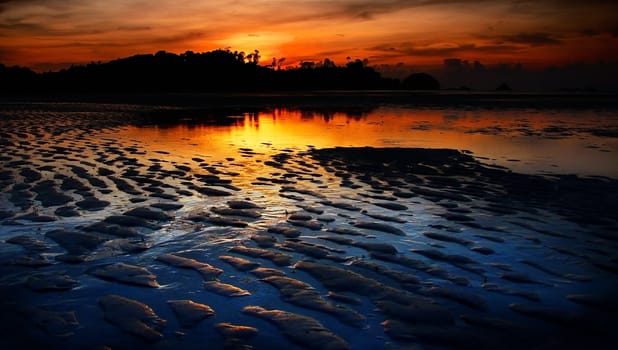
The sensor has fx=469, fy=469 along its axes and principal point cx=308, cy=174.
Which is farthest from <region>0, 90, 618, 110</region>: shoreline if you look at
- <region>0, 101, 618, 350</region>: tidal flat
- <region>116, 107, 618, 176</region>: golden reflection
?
<region>0, 101, 618, 350</region>: tidal flat

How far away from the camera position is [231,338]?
3928mm

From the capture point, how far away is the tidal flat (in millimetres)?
4098

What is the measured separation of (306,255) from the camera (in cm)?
599

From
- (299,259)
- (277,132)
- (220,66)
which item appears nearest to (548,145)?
(277,132)

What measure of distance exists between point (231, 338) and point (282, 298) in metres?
0.89

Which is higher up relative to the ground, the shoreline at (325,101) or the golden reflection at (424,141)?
the shoreline at (325,101)

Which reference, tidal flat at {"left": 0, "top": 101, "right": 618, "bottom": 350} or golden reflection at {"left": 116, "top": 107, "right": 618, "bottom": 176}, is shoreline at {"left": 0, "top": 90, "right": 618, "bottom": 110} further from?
tidal flat at {"left": 0, "top": 101, "right": 618, "bottom": 350}

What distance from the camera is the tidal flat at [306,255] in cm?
410

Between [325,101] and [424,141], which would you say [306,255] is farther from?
[325,101]

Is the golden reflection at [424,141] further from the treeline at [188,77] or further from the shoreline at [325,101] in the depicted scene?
the treeline at [188,77]

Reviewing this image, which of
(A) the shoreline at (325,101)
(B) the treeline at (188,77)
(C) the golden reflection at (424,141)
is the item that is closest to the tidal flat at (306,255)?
(C) the golden reflection at (424,141)

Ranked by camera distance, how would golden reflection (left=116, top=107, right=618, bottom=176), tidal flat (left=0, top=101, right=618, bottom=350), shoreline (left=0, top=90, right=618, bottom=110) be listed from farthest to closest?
shoreline (left=0, top=90, right=618, bottom=110) → golden reflection (left=116, top=107, right=618, bottom=176) → tidal flat (left=0, top=101, right=618, bottom=350)

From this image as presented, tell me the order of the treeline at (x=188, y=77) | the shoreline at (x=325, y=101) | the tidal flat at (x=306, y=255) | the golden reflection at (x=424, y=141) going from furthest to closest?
1. the treeline at (x=188, y=77)
2. the shoreline at (x=325, y=101)
3. the golden reflection at (x=424, y=141)
4. the tidal flat at (x=306, y=255)

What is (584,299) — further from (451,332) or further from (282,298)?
(282,298)
